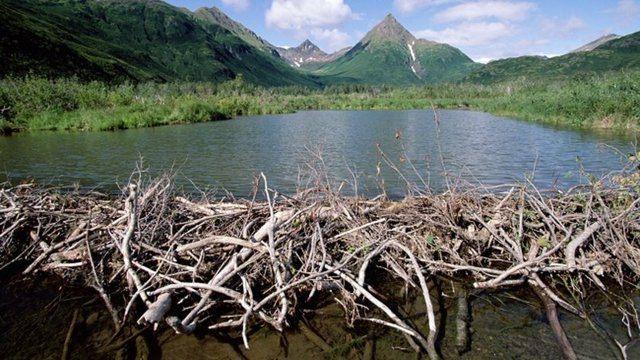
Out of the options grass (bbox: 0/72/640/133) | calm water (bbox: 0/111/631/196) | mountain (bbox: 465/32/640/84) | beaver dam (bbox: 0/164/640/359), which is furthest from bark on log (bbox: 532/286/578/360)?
mountain (bbox: 465/32/640/84)

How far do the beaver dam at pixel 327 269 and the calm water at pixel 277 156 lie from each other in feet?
13.5

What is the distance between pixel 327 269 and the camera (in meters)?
5.44

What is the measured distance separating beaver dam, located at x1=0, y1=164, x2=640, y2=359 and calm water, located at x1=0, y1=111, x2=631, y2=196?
410 cm

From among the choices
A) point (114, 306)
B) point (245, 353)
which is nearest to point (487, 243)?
point (245, 353)

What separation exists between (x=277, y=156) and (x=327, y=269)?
54.6ft

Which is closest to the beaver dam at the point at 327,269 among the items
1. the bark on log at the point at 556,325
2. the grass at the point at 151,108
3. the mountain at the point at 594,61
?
the bark on log at the point at 556,325

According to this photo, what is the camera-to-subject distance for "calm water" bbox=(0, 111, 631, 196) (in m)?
15.4

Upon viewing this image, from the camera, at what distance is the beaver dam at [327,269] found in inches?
188

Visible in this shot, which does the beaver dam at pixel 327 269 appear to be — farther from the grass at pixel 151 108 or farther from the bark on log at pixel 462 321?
the grass at pixel 151 108

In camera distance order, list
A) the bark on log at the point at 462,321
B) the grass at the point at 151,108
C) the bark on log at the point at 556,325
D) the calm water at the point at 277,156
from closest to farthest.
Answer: the bark on log at the point at 556,325
the bark on log at the point at 462,321
the calm water at the point at 277,156
the grass at the point at 151,108

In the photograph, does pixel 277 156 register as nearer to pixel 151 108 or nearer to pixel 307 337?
pixel 307 337

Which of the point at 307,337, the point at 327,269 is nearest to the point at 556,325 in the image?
the point at 327,269

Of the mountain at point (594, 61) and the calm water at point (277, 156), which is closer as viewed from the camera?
the calm water at point (277, 156)

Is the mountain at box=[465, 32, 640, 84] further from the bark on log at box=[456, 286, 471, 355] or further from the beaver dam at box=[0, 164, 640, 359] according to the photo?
the bark on log at box=[456, 286, 471, 355]
